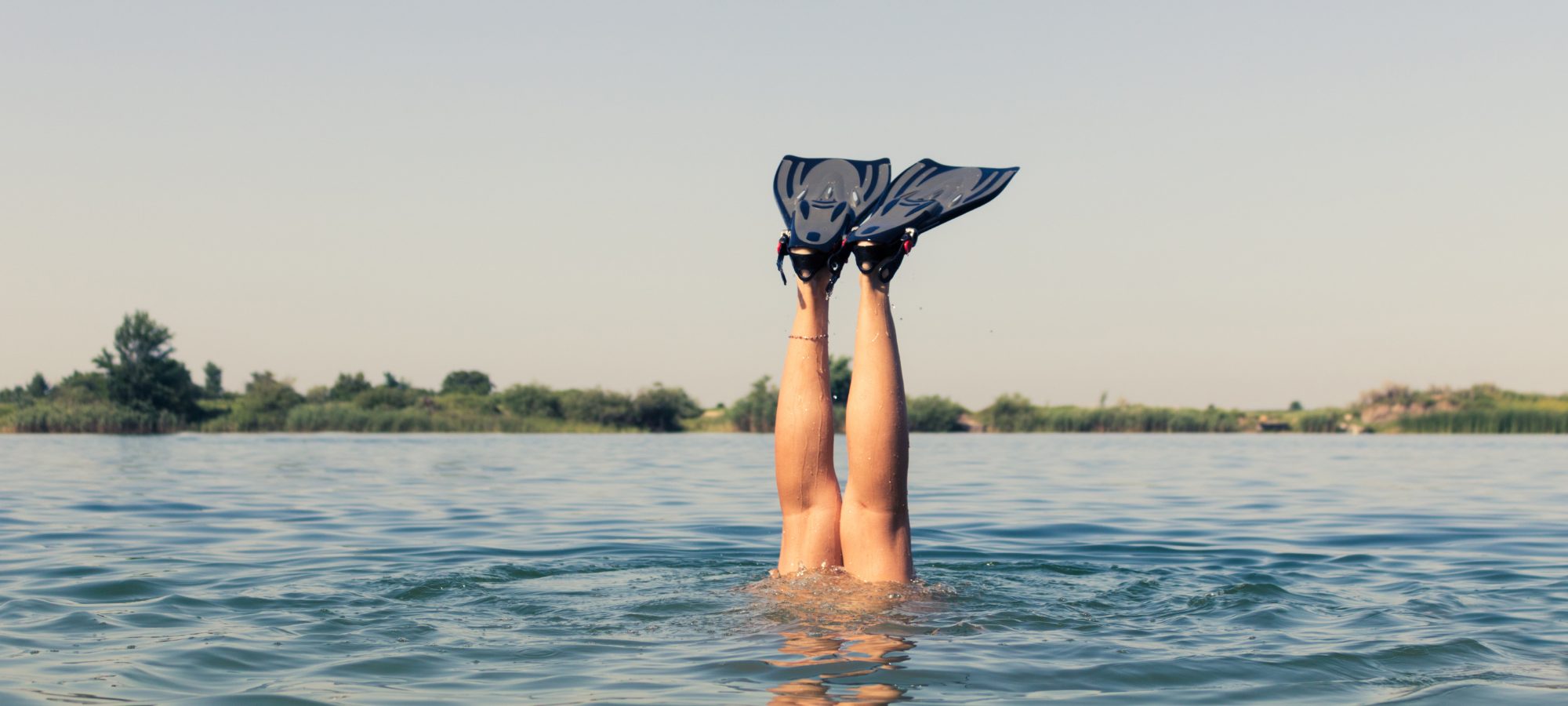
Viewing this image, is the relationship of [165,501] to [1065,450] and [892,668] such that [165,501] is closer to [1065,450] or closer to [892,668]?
[892,668]

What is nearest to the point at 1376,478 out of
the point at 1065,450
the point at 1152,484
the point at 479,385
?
the point at 1152,484

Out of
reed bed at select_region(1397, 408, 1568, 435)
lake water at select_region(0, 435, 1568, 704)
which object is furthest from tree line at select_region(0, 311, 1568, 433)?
lake water at select_region(0, 435, 1568, 704)

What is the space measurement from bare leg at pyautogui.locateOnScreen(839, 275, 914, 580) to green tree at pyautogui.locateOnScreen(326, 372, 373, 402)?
64.5m

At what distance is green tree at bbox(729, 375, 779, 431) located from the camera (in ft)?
182

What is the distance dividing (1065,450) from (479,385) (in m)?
79.0

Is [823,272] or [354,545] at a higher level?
[823,272]

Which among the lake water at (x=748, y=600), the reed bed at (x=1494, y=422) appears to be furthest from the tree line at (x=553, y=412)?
the lake water at (x=748, y=600)

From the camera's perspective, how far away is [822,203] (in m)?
A: 7.62

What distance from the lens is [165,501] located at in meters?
16.5

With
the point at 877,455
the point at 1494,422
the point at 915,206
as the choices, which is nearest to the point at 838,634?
the point at 877,455

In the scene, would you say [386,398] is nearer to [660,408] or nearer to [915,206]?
[660,408]

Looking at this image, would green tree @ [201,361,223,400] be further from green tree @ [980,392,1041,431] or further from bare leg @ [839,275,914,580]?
bare leg @ [839,275,914,580]

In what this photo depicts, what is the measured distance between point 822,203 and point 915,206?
0.59 m

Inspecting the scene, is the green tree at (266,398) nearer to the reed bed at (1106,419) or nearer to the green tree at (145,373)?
the green tree at (145,373)
